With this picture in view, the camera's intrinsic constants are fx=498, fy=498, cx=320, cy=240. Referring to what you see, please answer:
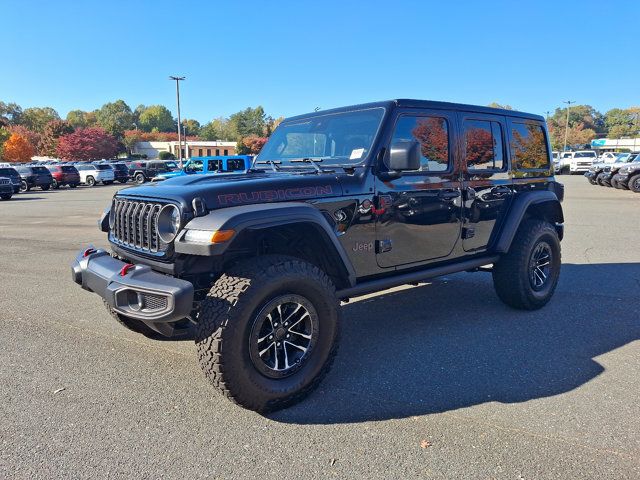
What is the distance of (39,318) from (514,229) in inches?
192

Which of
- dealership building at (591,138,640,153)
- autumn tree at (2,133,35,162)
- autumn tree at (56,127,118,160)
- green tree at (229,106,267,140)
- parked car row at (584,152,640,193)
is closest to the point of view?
parked car row at (584,152,640,193)

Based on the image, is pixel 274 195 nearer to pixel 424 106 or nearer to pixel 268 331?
pixel 268 331

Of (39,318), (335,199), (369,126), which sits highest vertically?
(369,126)

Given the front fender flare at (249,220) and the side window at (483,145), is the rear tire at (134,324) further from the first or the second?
the side window at (483,145)

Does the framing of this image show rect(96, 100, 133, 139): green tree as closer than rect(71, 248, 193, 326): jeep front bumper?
No

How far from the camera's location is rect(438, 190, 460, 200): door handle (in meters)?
4.31

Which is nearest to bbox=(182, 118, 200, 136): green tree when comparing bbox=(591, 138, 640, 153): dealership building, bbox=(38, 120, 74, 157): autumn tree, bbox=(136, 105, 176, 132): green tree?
bbox=(136, 105, 176, 132): green tree

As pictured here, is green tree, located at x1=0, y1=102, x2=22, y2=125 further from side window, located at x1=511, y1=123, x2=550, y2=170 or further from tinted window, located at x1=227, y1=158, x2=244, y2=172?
side window, located at x1=511, y1=123, x2=550, y2=170

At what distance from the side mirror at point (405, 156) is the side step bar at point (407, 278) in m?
0.90

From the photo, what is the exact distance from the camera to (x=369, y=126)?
158 inches

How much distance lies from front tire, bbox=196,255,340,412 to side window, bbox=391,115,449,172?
1490 mm

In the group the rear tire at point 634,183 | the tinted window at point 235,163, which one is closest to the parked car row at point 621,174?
the rear tire at point 634,183

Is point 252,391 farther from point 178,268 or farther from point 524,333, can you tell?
point 524,333

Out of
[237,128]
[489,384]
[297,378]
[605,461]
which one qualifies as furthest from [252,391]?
[237,128]
